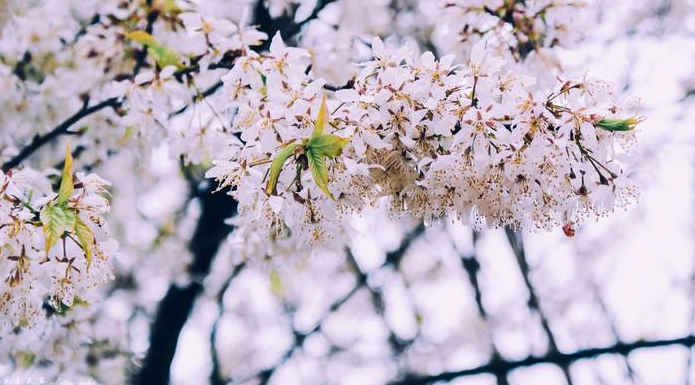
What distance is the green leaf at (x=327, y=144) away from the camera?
4.66 ft

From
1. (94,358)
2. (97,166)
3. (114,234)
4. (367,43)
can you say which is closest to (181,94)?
(97,166)

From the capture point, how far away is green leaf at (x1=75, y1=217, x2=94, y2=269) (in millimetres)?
1550

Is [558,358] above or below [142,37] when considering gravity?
below

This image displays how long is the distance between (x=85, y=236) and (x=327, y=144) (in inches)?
22.8

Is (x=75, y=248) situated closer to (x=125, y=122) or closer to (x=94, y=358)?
(x=125, y=122)

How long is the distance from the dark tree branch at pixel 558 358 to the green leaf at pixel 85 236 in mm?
1463

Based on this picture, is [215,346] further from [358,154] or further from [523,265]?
[358,154]

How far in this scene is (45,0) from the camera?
3.77 m

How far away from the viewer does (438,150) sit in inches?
61.8

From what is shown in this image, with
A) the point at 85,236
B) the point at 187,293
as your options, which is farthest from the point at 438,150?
the point at 187,293

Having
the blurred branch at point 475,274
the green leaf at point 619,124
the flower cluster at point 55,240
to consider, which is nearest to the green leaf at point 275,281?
the flower cluster at point 55,240

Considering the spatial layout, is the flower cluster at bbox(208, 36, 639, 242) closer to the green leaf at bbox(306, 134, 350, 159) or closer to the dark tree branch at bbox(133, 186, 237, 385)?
the green leaf at bbox(306, 134, 350, 159)

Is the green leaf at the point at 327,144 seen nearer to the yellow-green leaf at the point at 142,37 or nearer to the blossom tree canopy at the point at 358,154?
the blossom tree canopy at the point at 358,154

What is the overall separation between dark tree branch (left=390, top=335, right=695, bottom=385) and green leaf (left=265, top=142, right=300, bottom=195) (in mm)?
1244
